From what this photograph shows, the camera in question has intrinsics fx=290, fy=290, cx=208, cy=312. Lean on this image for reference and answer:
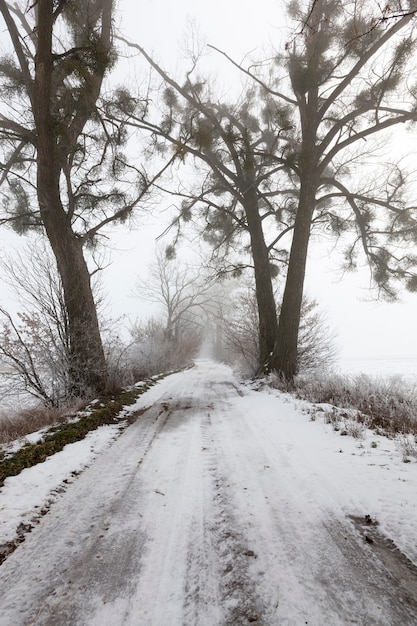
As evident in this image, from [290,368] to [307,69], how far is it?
6723mm

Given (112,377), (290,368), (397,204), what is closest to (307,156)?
(397,204)

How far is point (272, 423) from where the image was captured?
13.2 ft

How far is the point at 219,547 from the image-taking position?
5.11 ft

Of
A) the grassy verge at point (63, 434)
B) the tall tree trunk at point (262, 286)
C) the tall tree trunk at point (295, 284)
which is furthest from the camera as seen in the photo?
the tall tree trunk at point (262, 286)

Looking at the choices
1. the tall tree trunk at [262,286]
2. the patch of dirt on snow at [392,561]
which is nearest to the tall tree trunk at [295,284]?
the tall tree trunk at [262,286]

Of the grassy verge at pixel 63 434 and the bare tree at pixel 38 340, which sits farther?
the bare tree at pixel 38 340

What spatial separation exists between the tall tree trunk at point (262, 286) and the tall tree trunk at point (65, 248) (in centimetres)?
452

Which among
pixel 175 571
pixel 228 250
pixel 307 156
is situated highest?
pixel 307 156

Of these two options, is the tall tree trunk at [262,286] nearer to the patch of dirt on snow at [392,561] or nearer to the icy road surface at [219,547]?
the icy road surface at [219,547]

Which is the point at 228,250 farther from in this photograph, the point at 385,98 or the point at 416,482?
the point at 416,482

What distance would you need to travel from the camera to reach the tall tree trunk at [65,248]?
5352mm

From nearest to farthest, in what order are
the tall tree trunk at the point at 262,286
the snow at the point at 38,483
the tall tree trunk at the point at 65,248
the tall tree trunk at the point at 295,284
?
1. the snow at the point at 38,483
2. the tall tree trunk at the point at 65,248
3. the tall tree trunk at the point at 295,284
4. the tall tree trunk at the point at 262,286

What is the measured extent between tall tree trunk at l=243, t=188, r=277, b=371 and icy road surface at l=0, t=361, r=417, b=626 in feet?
18.1

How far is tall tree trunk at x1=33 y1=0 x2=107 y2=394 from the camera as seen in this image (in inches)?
211
